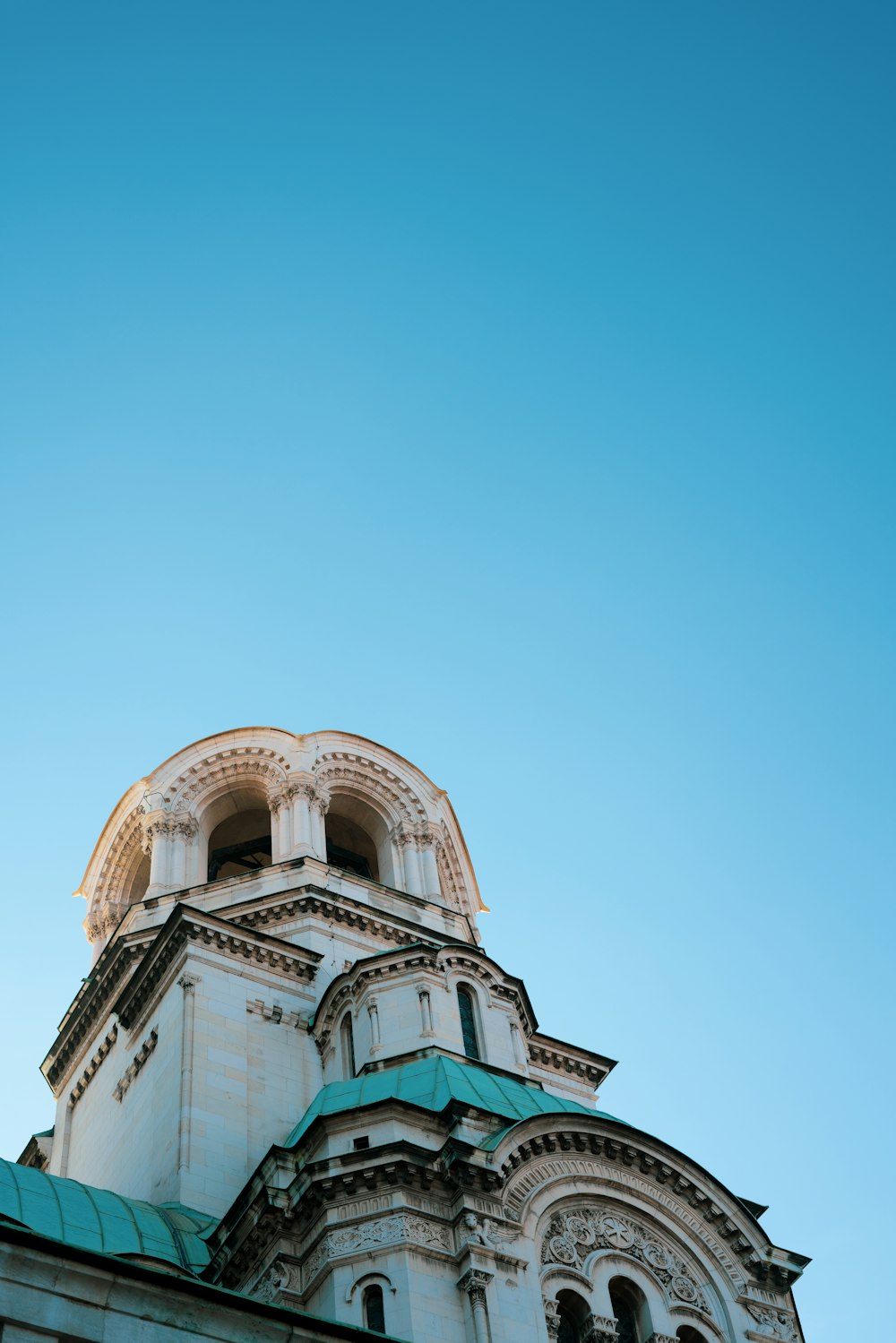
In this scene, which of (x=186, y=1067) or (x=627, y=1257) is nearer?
(x=627, y=1257)

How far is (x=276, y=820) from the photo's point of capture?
3528 centimetres

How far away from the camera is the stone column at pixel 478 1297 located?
19.5 m

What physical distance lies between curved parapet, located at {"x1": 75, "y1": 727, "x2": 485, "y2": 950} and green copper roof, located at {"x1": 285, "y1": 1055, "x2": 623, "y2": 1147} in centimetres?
1006

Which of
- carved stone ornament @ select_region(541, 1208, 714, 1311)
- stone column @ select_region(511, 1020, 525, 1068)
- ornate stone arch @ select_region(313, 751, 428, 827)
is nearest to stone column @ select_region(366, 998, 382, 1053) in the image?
stone column @ select_region(511, 1020, 525, 1068)

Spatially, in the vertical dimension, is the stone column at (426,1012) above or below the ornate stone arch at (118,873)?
below

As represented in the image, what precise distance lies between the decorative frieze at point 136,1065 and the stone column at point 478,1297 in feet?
35.0

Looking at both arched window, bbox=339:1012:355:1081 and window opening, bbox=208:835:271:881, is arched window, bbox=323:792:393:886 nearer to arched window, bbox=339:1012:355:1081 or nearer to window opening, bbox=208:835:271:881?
window opening, bbox=208:835:271:881

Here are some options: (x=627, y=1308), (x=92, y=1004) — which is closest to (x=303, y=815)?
(x=92, y=1004)

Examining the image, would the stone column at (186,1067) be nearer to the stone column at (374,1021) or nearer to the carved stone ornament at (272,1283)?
the stone column at (374,1021)

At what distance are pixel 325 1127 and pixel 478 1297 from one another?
3.49 metres

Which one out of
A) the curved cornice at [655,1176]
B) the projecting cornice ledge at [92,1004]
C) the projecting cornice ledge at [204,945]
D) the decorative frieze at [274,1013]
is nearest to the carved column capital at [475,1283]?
the curved cornice at [655,1176]

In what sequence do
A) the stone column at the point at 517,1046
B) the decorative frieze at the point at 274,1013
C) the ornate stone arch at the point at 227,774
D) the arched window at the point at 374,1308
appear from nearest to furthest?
the arched window at the point at 374,1308 → the stone column at the point at 517,1046 → the decorative frieze at the point at 274,1013 → the ornate stone arch at the point at 227,774

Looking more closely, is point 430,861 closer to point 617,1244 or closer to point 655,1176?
point 655,1176

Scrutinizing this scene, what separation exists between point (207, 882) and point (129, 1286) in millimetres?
20427
